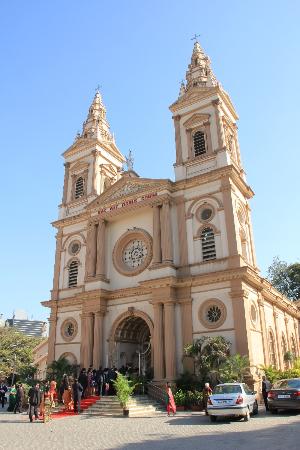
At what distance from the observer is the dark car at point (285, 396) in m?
15.8

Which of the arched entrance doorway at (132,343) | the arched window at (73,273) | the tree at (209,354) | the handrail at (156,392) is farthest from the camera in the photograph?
the arched window at (73,273)

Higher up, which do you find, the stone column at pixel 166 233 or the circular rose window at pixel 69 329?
the stone column at pixel 166 233

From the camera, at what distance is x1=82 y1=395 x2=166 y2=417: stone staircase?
61.6 feet

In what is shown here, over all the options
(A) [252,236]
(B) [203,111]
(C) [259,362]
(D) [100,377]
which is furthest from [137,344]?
(B) [203,111]

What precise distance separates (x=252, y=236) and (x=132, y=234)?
834 cm

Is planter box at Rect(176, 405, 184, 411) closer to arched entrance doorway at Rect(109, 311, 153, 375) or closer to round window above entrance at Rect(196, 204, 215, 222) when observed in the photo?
arched entrance doorway at Rect(109, 311, 153, 375)

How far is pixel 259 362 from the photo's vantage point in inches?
910

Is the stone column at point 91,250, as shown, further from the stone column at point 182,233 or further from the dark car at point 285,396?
the dark car at point 285,396

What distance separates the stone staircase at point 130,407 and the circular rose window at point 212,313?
16.8 ft

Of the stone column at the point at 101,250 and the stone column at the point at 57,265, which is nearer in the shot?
the stone column at the point at 101,250

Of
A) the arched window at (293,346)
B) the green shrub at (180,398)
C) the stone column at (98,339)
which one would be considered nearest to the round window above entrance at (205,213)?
the stone column at (98,339)

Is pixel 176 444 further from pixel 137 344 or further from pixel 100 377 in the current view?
pixel 137 344

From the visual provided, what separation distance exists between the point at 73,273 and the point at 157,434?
64.5 feet

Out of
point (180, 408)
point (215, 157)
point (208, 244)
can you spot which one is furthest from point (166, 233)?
point (180, 408)
